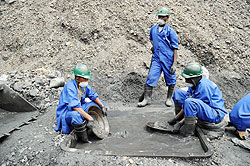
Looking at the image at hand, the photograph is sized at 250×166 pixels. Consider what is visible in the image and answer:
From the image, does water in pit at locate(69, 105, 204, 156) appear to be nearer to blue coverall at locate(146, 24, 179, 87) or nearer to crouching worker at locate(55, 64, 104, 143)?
crouching worker at locate(55, 64, 104, 143)

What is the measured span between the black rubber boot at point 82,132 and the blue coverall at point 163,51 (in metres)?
1.74

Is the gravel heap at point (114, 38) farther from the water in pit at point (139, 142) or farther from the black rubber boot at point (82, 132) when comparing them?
the black rubber boot at point (82, 132)

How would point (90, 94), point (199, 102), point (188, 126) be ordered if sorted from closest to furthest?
point (199, 102)
point (188, 126)
point (90, 94)

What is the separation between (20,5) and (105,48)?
12.1ft

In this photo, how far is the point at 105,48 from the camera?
5793 mm

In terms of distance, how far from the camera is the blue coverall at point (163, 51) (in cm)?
396

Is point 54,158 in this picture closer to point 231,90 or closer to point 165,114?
point 165,114

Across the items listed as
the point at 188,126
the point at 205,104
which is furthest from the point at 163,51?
the point at 188,126

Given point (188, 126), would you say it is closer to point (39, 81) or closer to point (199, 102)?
point (199, 102)

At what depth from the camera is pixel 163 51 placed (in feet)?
13.3

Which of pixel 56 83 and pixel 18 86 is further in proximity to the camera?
pixel 56 83

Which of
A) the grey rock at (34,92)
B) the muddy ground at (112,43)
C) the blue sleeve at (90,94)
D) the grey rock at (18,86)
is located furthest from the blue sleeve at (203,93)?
the grey rock at (18,86)

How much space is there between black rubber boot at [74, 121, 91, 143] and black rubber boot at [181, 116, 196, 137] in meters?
1.34

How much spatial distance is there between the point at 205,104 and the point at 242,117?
590mm
